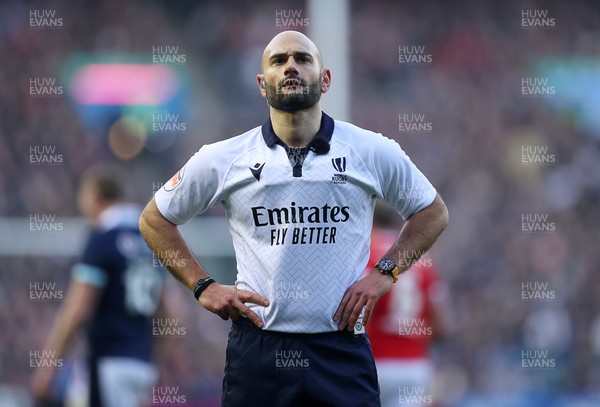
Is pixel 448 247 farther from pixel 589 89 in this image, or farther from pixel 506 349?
pixel 589 89

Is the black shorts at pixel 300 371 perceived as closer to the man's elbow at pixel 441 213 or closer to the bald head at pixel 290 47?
the man's elbow at pixel 441 213

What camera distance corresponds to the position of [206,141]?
16.5 meters

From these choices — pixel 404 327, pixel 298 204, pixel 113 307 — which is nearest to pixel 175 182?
pixel 298 204

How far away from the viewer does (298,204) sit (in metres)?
4.23

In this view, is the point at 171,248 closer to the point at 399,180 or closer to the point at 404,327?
the point at 399,180

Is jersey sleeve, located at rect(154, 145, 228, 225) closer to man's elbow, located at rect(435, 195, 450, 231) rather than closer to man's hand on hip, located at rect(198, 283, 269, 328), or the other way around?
man's hand on hip, located at rect(198, 283, 269, 328)

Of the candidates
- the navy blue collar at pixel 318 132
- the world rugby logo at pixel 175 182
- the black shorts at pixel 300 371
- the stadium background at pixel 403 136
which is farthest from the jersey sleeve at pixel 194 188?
the stadium background at pixel 403 136

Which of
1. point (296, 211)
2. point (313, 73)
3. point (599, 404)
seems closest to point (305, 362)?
point (296, 211)

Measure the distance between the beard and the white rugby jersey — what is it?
14cm

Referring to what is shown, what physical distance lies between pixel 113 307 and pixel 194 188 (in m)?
3.87

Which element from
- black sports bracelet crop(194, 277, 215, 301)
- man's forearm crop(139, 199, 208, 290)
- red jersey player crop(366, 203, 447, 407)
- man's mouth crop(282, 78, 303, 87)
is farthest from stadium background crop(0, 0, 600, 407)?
man's mouth crop(282, 78, 303, 87)

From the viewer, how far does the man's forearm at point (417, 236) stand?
4.47 metres

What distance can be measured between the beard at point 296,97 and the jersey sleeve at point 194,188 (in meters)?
0.33

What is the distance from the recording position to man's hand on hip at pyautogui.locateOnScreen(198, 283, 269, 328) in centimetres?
418
